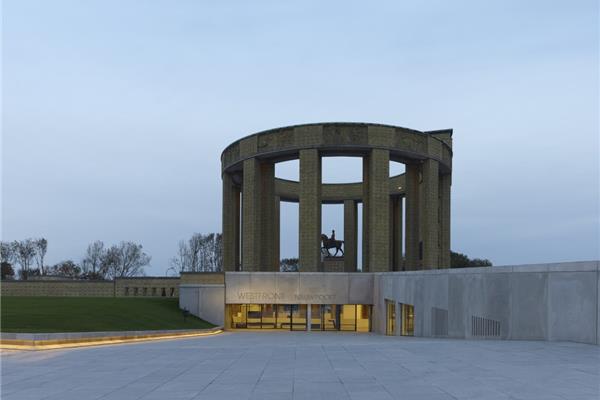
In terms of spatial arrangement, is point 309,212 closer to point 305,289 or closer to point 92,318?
point 305,289

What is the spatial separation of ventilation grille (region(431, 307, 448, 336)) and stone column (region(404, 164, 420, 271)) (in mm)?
23907

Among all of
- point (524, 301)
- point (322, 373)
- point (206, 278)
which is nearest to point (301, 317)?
point (206, 278)

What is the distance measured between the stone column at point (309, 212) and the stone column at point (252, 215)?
4.44 meters

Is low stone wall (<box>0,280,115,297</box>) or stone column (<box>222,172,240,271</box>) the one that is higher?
stone column (<box>222,172,240,271</box>)

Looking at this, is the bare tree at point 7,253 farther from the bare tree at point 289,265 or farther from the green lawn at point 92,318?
the green lawn at point 92,318

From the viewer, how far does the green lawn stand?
20516mm

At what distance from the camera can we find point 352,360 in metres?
10.9

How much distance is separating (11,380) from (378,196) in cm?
3142

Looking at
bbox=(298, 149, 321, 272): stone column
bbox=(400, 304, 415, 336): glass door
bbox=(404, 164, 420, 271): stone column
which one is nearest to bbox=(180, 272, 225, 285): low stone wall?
bbox=(298, 149, 321, 272): stone column

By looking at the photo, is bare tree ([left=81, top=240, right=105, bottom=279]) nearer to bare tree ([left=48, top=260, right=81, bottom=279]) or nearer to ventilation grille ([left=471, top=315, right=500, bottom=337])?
bare tree ([left=48, top=260, right=81, bottom=279])

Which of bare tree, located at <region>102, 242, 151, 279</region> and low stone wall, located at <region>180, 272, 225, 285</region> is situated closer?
low stone wall, located at <region>180, 272, 225, 285</region>

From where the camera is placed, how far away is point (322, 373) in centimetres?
944

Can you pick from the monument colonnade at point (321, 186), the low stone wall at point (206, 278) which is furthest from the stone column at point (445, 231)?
the low stone wall at point (206, 278)

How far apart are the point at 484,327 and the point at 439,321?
4101mm
